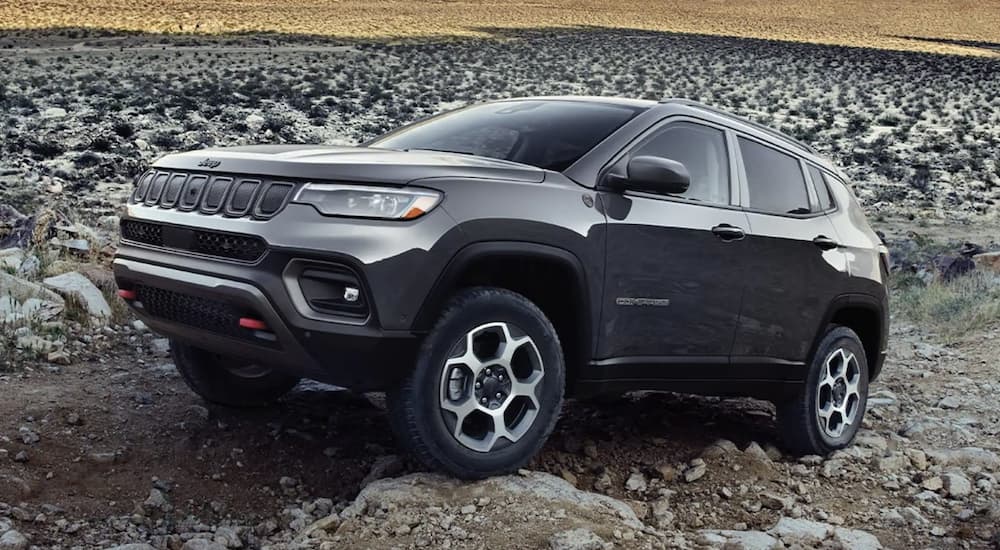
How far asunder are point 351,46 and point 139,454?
46819 millimetres

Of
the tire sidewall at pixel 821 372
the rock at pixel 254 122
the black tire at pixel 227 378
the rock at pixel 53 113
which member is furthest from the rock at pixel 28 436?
the rock at pixel 53 113

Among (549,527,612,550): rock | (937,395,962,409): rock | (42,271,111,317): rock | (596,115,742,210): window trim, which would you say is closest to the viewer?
(549,527,612,550): rock

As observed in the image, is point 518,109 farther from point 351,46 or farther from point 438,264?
point 351,46

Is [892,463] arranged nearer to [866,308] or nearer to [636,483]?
[866,308]

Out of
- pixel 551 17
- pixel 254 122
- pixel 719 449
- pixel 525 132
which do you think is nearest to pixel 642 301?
pixel 525 132

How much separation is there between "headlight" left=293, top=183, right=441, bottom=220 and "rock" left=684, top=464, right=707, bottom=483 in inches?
83.1

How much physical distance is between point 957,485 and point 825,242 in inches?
55.4

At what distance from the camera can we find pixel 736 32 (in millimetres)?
81938

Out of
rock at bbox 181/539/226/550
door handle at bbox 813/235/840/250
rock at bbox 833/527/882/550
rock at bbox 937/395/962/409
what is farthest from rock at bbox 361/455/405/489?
rock at bbox 937/395/962/409

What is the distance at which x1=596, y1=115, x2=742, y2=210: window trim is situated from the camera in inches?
199

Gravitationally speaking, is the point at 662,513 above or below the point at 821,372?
below

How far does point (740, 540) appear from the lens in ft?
15.4

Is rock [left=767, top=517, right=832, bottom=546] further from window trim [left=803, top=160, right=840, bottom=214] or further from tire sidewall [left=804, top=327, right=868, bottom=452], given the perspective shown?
window trim [left=803, top=160, right=840, bottom=214]

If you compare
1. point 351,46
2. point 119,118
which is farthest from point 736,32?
point 119,118
